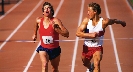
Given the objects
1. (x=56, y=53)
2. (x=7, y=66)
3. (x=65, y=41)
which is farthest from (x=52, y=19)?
(x=65, y=41)

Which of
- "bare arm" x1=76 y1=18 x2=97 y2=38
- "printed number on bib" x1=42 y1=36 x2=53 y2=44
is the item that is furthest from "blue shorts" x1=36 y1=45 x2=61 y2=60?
"bare arm" x1=76 y1=18 x2=97 y2=38

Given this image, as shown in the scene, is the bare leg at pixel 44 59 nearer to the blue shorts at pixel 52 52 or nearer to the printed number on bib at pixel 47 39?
the blue shorts at pixel 52 52

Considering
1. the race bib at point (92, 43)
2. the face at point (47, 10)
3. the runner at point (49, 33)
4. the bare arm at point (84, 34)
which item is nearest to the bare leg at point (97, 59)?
the race bib at point (92, 43)

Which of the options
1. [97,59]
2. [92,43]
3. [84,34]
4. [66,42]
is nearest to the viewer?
[84,34]

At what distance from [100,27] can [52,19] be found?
102 centimetres

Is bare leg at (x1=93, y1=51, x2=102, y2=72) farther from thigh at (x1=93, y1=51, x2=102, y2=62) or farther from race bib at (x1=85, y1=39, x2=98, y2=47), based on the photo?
race bib at (x1=85, y1=39, x2=98, y2=47)

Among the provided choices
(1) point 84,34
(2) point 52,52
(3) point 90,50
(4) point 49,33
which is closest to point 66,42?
(3) point 90,50

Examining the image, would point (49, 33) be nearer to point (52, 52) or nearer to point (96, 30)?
point (52, 52)

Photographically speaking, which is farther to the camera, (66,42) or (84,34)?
(66,42)

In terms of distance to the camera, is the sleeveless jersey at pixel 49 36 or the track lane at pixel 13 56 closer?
the sleeveless jersey at pixel 49 36

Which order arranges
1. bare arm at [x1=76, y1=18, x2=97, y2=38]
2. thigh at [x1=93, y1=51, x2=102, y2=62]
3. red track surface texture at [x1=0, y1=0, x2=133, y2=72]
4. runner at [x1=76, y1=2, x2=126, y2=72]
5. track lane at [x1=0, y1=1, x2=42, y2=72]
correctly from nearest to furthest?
bare arm at [x1=76, y1=18, x2=97, y2=38], runner at [x1=76, y1=2, x2=126, y2=72], thigh at [x1=93, y1=51, x2=102, y2=62], track lane at [x1=0, y1=1, x2=42, y2=72], red track surface texture at [x1=0, y1=0, x2=133, y2=72]

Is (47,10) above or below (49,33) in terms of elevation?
above

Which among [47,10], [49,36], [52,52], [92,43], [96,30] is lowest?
[52,52]

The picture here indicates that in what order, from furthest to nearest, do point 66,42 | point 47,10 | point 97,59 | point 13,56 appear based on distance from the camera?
1. point 66,42
2. point 13,56
3. point 97,59
4. point 47,10
